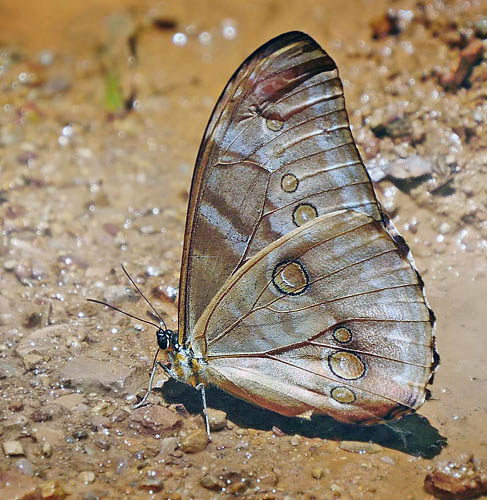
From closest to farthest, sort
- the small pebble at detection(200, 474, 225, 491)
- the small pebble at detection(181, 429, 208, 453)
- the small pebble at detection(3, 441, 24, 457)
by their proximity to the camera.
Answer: the small pebble at detection(200, 474, 225, 491) → the small pebble at detection(3, 441, 24, 457) → the small pebble at detection(181, 429, 208, 453)

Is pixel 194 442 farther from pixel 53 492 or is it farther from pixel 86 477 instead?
pixel 53 492

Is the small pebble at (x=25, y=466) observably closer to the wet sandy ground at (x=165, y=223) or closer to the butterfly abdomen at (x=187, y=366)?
the wet sandy ground at (x=165, y=223)

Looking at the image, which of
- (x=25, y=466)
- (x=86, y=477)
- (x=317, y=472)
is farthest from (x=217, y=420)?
(x=25, y=466)

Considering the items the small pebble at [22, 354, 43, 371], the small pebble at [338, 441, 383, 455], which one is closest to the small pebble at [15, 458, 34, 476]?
the small pebble at [22, 354, 43, 371]

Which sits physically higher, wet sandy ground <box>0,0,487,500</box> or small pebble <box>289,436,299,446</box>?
wet sandy ground <box>0,0,487,500</box>

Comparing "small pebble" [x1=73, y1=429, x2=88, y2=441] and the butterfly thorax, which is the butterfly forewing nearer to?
the butterfly thorax

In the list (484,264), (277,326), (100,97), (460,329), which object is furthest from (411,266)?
(100,97)

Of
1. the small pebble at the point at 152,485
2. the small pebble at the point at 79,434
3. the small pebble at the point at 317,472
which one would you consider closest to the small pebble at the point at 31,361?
the small pebble at the point at 79,434
